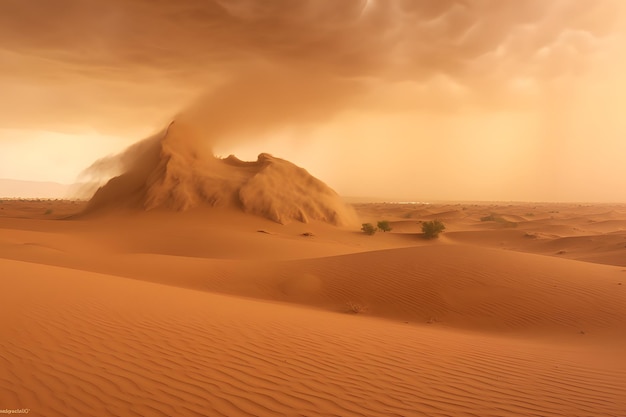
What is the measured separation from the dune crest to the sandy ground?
1872cm

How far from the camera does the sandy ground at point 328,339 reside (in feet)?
13.8

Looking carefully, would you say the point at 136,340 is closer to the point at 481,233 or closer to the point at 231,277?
the point at 231,277

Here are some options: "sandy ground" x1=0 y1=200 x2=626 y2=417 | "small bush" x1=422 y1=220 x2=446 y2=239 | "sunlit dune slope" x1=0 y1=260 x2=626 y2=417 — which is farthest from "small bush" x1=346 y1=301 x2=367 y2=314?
"small bush" x1=422 y1=220 x2=446 y2=239

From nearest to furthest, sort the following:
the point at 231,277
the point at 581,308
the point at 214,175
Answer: the point at 581,308, the point at 231,277, the point at 214,175

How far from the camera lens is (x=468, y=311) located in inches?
414

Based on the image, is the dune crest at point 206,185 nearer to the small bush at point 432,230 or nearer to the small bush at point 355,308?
the small bush at point 432,230

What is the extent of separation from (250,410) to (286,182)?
33.6 meters

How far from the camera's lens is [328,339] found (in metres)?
6.42

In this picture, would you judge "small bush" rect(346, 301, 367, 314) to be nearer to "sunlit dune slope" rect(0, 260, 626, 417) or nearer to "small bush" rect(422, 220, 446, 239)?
"sunlit dune slope" rect(0, 260, 626, 417)

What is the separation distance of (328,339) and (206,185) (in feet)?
100

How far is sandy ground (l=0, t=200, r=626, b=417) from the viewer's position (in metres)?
4.21

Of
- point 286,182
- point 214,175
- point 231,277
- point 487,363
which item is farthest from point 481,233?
point 487,363

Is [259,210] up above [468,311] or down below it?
above

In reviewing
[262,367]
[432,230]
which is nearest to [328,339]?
[262,367]
